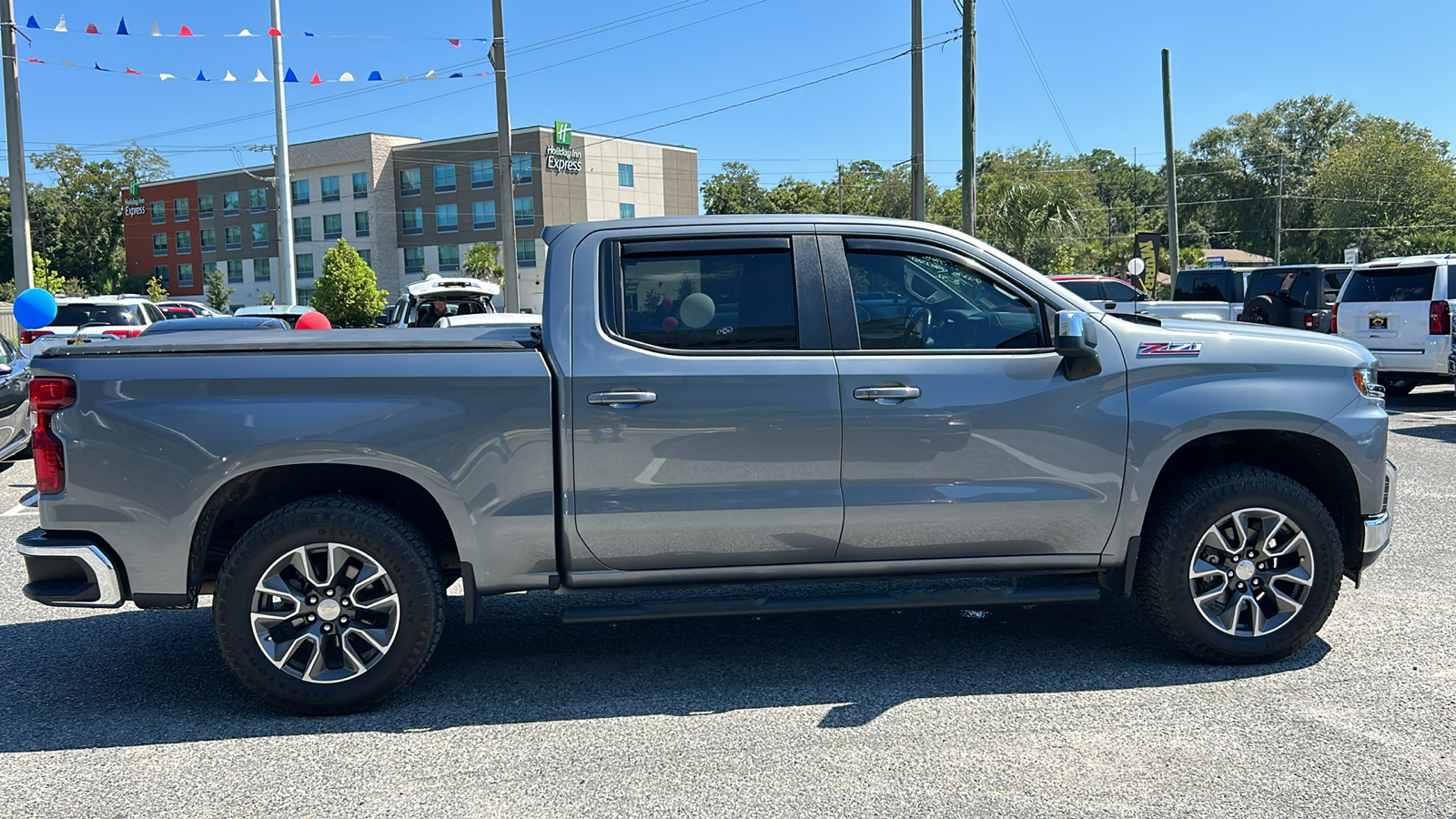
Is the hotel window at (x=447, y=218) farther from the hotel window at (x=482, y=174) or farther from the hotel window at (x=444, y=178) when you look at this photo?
the hotel window at (x=482, y=174)

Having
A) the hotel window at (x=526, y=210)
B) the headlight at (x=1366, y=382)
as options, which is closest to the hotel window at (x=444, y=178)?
the hotel window at (x=526, y=210)

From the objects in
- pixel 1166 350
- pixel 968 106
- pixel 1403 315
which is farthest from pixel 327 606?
pixel 968 106

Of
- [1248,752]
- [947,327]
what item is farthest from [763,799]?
[947,327]

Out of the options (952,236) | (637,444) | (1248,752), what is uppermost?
(952,236)

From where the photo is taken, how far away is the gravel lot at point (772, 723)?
3.58m

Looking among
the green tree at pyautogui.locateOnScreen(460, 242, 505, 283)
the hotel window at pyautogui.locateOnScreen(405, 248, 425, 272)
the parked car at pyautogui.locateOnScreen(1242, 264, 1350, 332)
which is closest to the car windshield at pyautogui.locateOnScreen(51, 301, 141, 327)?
the parked car at pyautogui.locateOnScreen(1242, 264, 1350, 332)

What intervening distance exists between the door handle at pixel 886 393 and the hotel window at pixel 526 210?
209ft

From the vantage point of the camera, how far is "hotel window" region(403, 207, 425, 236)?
235 ft

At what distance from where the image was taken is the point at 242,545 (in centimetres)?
421

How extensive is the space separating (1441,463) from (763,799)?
922 centimetres

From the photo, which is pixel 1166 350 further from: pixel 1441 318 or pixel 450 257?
pixel 450 257

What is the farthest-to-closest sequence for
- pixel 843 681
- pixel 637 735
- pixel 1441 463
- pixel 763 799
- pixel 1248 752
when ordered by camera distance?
1. pixel 1441 463
2. pixel 843 681
3. pixel 637 735
4. pixel 1248 752
5. pixel 763 799

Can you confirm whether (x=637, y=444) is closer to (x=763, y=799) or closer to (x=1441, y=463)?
(x=763, y=799)

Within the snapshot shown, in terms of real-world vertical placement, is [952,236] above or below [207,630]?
above
